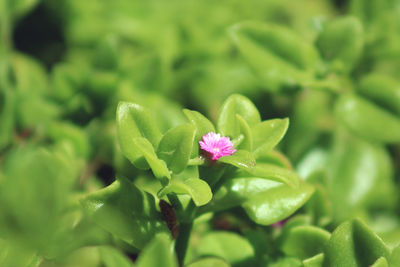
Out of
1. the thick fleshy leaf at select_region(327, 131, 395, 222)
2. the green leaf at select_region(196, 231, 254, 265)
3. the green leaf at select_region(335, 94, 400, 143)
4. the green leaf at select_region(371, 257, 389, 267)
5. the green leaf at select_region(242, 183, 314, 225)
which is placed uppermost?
the green leaf at select_region(371, 257, 389, 267)

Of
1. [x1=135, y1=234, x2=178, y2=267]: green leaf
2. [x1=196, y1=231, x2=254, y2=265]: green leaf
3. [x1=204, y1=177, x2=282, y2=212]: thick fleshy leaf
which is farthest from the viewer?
[x1=196, y1=231, x2=254, y2=265]: green leaf

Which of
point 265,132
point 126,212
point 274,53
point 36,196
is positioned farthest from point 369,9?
point 36,196

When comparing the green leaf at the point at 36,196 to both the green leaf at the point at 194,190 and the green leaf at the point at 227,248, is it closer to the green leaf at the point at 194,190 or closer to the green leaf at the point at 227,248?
the green leaf at the point at 194,190

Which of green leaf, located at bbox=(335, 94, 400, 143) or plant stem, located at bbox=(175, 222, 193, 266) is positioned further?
green leaf, located at bbox=(335, 94, 400, 143)

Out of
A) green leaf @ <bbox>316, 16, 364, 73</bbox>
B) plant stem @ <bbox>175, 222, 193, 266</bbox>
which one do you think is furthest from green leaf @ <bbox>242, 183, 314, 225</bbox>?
green leaf @ <bbox>316, 16, 364, 73</bbox>

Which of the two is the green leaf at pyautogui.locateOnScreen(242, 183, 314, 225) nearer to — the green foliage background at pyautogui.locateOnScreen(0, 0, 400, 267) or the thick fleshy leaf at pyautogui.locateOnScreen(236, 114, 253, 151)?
the green foliage background at pyautogui.locateOnScreen(0, 0, 400, 267)

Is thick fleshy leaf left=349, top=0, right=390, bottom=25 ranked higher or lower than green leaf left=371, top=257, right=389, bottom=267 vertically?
higher
